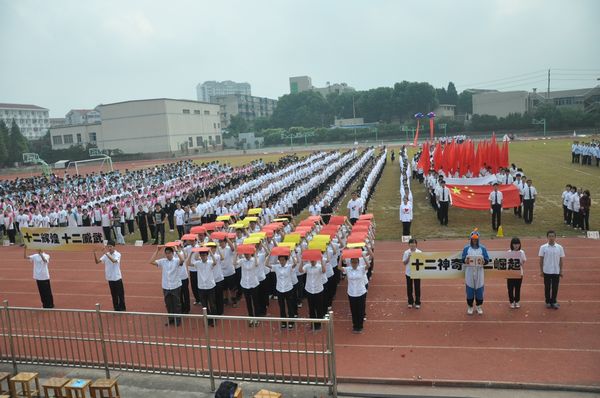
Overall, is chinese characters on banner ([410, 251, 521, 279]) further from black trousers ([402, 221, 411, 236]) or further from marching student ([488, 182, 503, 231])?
marching student ([488, 182, 503, 231])

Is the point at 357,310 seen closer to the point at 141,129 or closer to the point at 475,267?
the point at 475,267

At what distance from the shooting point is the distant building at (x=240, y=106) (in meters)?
104

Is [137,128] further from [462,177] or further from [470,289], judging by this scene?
[470,289]

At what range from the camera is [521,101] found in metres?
67.4

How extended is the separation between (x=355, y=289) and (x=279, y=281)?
126cm

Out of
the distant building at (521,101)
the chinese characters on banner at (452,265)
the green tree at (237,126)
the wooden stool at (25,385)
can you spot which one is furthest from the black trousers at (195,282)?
the green tree at (237,126)

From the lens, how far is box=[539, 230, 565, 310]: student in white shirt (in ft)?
24.8

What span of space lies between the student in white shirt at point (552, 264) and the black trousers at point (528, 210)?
671 centimetres

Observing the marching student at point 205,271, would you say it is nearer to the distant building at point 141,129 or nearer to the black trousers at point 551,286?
the black trousers at point 551,286

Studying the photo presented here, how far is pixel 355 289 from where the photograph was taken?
23.7 feet


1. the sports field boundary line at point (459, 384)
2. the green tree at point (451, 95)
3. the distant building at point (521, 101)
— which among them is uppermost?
the green tree at point (451, 95)

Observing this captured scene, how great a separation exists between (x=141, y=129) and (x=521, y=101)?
177 feet

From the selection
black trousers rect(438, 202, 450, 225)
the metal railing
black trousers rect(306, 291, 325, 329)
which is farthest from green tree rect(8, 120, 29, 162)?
black trousers rect(306, 291, 325, 329)

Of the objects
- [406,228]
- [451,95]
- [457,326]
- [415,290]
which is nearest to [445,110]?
[451,95]
